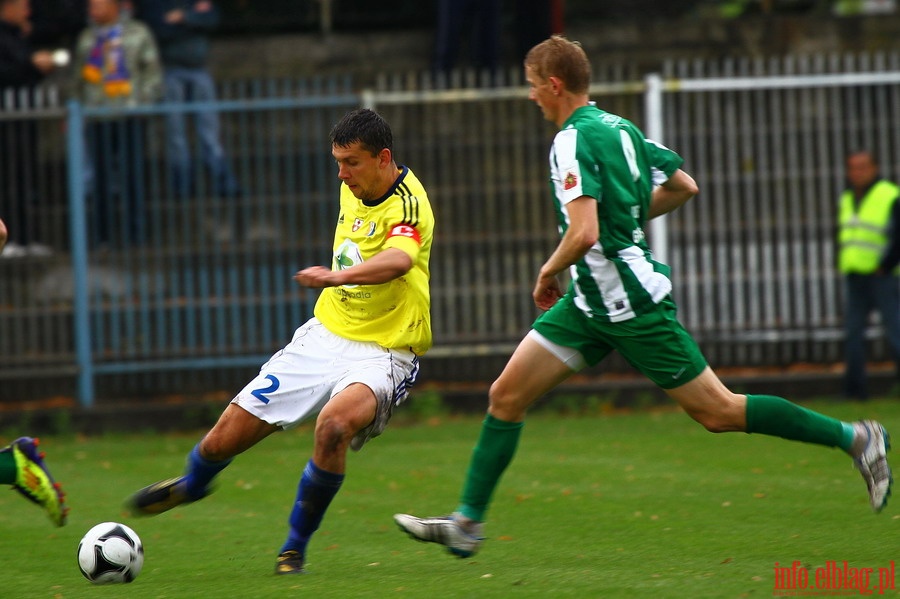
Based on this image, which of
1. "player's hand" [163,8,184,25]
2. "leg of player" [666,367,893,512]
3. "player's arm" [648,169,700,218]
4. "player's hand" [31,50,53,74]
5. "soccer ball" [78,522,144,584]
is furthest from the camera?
"player's hand" [163,8,184,25]

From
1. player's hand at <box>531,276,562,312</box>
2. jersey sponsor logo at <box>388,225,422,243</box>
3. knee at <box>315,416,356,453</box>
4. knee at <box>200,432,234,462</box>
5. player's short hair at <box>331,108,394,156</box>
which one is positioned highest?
player's short hair at <box>331,108,394,156</box>

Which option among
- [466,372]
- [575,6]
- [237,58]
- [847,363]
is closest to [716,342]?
[847,363]

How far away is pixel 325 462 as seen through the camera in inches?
227

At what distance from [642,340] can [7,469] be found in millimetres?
2887

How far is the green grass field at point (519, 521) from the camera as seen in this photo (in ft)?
18.6

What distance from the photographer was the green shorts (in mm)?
5793

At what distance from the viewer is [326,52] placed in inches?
588

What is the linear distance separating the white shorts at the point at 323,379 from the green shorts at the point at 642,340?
695mm

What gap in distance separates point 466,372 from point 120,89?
4.10 m

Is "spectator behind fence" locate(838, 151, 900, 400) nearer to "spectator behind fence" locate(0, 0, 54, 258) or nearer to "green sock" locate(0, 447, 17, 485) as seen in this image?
"spectator behind fence" locate(0, 0, 54, 258)

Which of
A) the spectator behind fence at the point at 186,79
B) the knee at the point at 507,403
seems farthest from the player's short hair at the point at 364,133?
the spectator behind fence at the point at 186,79

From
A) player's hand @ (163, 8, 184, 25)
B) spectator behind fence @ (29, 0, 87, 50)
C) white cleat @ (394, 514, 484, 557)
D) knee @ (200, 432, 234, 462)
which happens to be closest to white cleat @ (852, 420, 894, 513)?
white cleat @ (394, 514, 484, 557)

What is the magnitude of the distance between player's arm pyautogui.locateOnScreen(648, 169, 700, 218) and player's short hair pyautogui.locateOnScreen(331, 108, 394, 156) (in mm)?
1244

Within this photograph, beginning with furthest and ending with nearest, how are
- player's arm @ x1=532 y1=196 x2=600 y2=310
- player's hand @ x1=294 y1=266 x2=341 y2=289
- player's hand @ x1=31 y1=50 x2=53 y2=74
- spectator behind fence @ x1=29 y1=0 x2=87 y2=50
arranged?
spectator behind fence @ x1=29 y1=0 x2=87 y2=50
player's hand @ x1=31 y1=50 x2=53 y2=74
player's arm @ x1=532 y1=196 x2=600 y2=310
player's hand @ x1=294 y1=266 x2=341 y2=289
